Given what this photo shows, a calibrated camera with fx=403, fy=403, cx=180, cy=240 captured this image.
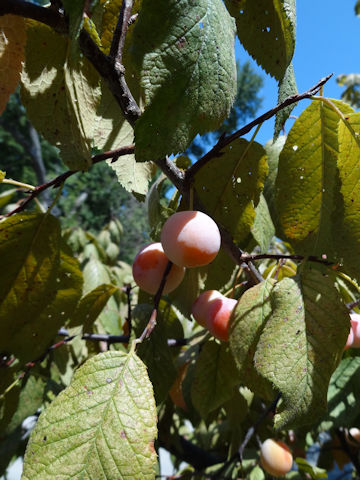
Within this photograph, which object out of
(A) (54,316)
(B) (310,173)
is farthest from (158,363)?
(B) (310,173)

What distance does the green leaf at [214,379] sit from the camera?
673 millimetres

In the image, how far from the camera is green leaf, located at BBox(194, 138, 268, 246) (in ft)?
2.04

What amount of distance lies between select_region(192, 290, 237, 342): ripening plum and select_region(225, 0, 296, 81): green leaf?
A: 305mm

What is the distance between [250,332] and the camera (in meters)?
0.49

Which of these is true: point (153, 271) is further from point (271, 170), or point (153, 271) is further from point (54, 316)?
point (271, 170)

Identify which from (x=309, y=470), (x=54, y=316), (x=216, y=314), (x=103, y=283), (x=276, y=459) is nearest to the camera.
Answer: (x=216, y=314)

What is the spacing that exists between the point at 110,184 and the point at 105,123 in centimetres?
1521

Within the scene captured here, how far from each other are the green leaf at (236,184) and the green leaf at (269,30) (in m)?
0.17

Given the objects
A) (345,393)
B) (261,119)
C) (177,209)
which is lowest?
(345,393)

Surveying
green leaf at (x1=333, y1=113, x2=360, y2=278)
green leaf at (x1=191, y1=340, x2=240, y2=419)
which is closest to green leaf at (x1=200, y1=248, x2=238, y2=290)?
green leaf at (x1=191, y1=340, x2=240, y2=419)

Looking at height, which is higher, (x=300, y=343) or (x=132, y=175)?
(x=132, y=175)

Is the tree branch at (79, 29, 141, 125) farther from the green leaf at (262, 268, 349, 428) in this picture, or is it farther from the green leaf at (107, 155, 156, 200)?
the green leaf at (262, 268, 349, 428)

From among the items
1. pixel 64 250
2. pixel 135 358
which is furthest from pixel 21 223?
pixel 135 358

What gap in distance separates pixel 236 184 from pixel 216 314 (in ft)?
0.68
